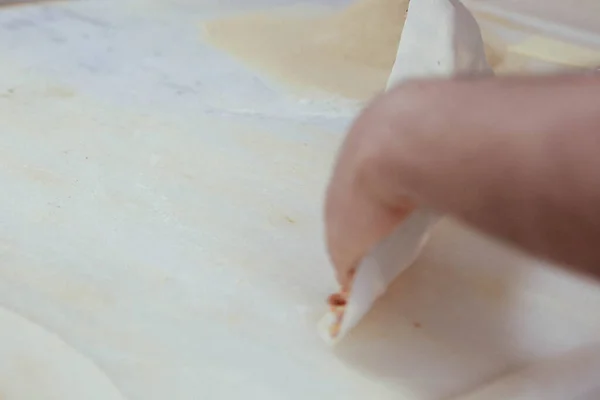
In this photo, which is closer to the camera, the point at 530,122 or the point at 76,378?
the point at 530,122

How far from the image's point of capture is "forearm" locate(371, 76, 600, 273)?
260 mm

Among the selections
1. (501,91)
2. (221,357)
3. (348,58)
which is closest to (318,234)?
(221,357)

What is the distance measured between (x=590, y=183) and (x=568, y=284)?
0.25 m

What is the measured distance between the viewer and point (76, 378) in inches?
15.5

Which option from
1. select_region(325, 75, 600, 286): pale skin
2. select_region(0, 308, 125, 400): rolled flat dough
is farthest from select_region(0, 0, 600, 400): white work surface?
select_region(325, 75, 600, 286): pale skin

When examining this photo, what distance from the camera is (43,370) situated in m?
0.39

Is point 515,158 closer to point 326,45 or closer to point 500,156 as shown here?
point 500,156

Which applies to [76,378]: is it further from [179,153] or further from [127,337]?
[179,153]

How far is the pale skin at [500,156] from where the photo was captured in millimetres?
261

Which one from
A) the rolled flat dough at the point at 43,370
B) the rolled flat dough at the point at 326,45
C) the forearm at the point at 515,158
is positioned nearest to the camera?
the forearm at the point at 515,158

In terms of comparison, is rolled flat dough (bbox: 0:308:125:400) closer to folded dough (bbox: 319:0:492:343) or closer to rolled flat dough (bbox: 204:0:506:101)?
folded dough (bbox: 319:0:492:343)

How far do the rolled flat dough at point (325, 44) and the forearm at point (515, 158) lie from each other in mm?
447

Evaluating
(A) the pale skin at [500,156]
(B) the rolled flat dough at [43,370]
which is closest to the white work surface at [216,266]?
(B) the rolled flat dough at [43,370]

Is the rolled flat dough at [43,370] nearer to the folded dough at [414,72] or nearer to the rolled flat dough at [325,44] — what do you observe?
the folded dough at [414,72]
